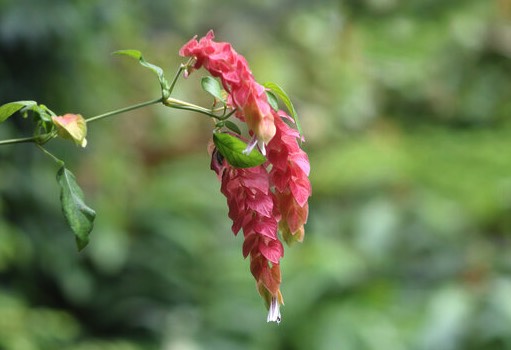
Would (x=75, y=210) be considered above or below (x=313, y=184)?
below

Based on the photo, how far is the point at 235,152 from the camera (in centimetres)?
87

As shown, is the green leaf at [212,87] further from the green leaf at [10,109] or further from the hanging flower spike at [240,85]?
the green leaf at [10,109]

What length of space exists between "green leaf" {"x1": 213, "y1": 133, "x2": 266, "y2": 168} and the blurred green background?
1.79 m

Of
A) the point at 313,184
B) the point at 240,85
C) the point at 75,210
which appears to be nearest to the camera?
the point at 240,85

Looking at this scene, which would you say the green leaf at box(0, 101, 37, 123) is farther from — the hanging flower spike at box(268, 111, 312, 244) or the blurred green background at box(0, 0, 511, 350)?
the blurred green background at box(0, 0, 511, 350)

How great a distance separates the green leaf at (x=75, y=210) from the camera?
3.14 feet

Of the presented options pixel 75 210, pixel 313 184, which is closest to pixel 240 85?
pixel 75 210

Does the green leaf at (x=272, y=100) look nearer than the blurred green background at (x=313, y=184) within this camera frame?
Yes

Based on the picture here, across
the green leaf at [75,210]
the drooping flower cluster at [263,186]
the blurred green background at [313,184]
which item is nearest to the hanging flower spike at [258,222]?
the drooping flower cluster at [263,186]

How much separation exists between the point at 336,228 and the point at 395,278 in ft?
1.10

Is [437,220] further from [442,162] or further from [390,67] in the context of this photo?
[390,67]

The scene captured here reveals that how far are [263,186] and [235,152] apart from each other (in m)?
0.04

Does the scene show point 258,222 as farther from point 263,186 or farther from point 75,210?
point 75,210

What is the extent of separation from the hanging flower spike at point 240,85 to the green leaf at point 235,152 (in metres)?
0.02
